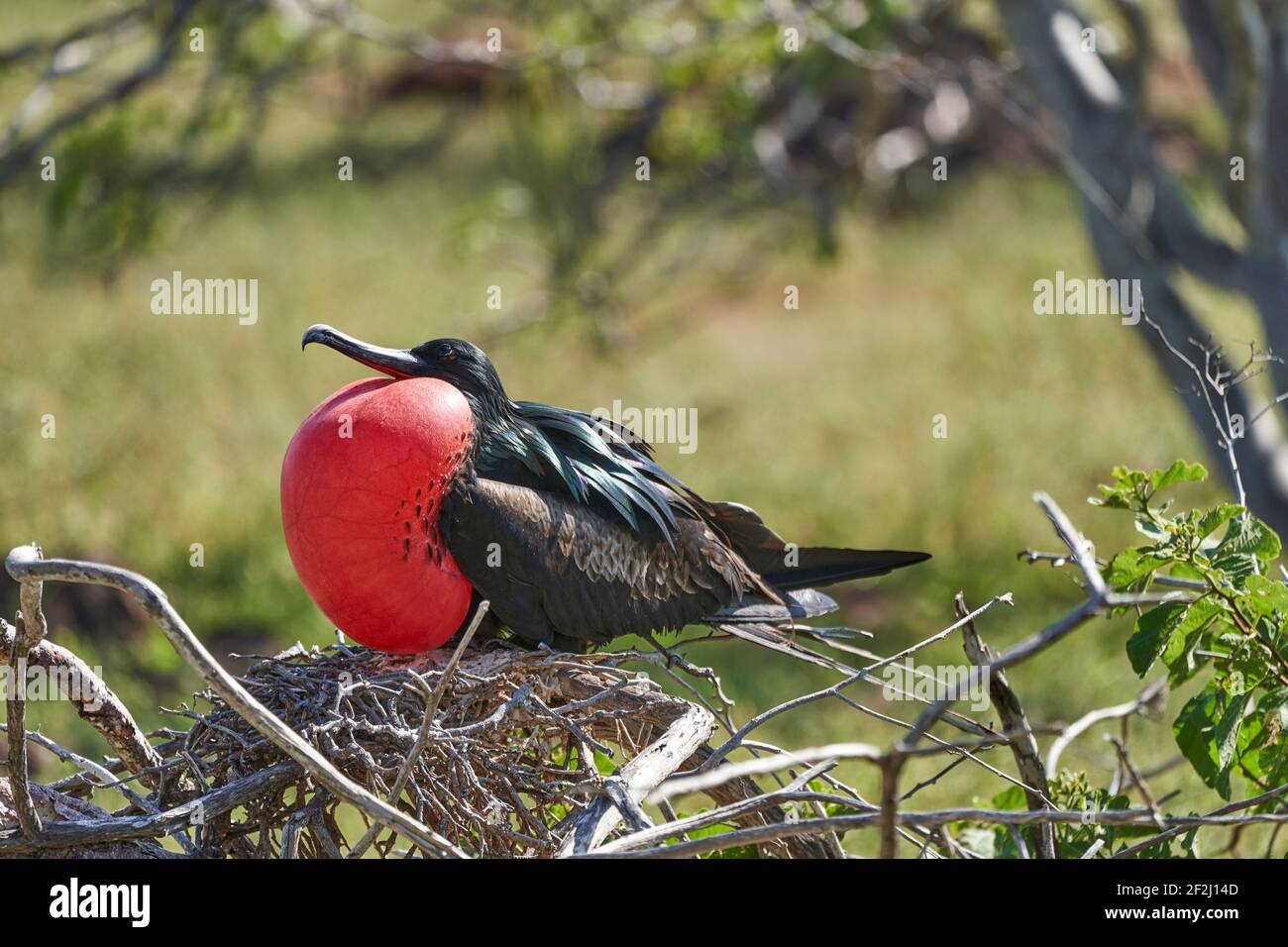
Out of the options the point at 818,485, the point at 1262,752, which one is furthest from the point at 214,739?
the point at 818,485

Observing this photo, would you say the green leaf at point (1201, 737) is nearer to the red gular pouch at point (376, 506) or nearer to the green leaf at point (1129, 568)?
the green leaf at point (1129, 568)

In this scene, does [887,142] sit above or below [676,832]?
above

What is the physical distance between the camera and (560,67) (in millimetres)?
6910

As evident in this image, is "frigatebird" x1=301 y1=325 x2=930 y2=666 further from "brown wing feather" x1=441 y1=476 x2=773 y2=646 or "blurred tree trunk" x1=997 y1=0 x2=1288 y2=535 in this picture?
"blurred tree trunk" x1=997 y1=0 x2=1288 y2=535

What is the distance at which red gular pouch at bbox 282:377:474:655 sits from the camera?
2812 mm

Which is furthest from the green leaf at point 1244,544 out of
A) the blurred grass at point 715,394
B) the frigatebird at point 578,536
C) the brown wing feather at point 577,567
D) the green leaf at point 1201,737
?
the blurred grass at point 715,394

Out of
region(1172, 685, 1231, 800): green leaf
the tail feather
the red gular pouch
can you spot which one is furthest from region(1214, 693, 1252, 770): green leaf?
the red gular pouch

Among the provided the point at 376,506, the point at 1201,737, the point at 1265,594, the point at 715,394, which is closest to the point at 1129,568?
the point at 1265,594

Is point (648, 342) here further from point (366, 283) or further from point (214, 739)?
point (214, 739)

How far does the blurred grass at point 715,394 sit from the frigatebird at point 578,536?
173 centimetres

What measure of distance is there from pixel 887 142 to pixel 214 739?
24.9 feet

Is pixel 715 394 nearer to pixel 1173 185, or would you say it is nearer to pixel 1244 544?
pixel 1173 185

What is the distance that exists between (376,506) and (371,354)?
1.11 feet

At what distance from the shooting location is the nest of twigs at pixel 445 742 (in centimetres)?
271
